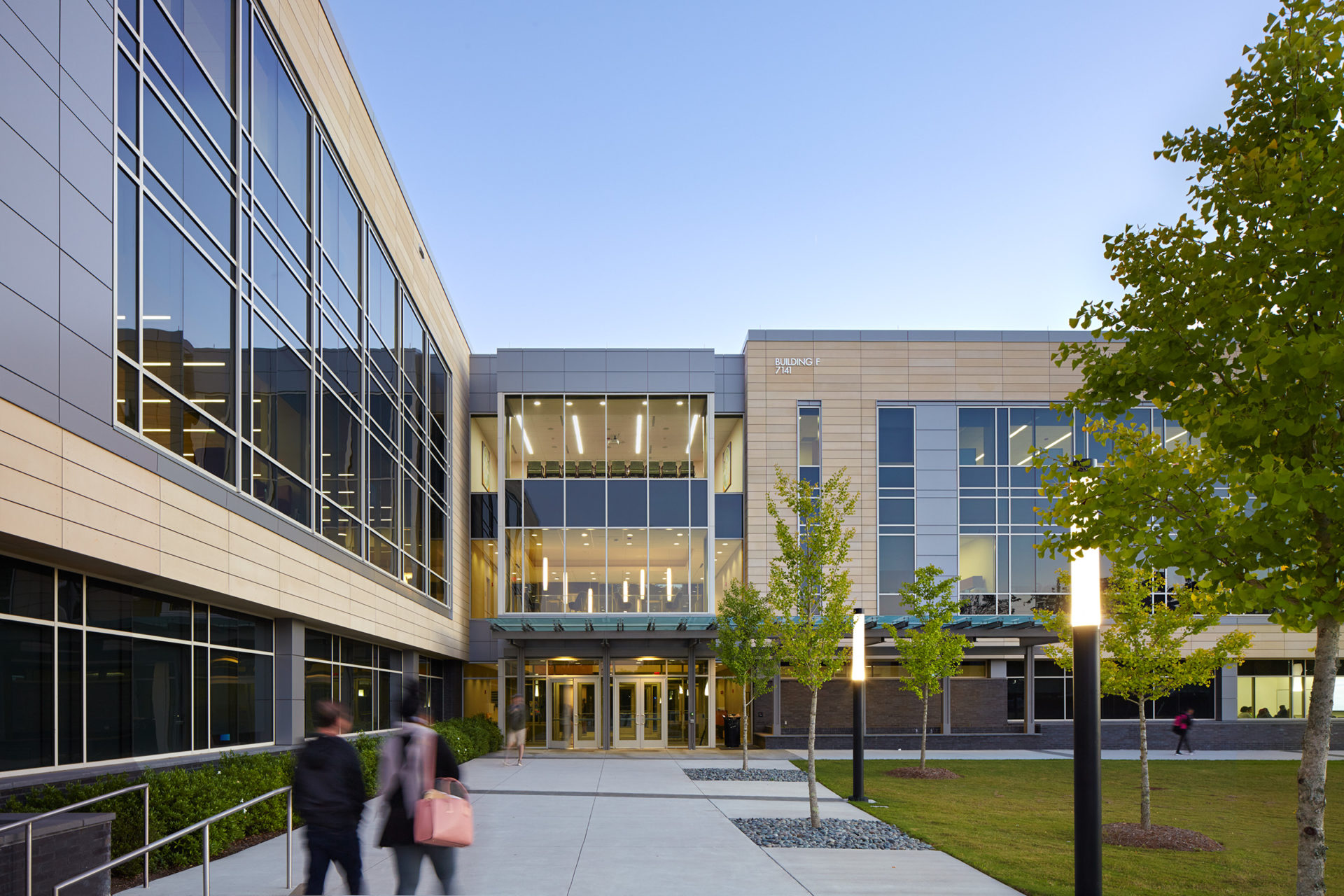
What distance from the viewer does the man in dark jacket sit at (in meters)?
7.18

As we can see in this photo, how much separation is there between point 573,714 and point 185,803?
2438 cm

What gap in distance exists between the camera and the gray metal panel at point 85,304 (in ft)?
30.9

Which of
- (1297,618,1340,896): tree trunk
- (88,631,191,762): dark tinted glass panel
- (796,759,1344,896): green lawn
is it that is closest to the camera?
(1297,618,1340,896): tree trunk

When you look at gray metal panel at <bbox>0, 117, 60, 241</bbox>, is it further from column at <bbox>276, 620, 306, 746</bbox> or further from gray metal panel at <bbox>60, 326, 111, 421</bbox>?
column at <bbox>276, 620, 306, 746</bbox>

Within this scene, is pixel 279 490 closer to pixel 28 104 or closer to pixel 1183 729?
pixel 28 104

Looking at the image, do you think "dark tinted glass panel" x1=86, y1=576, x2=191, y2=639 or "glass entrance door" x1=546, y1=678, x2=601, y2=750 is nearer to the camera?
"dark tinted glass panel" x1=86, y1=576, x2=191, y2=639

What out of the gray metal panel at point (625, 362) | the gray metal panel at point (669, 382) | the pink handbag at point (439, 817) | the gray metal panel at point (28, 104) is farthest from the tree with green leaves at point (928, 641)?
the gray metal panel at point (28, 104)

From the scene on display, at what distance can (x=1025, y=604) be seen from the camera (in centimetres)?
3600

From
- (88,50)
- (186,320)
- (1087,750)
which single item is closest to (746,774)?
(186,320)

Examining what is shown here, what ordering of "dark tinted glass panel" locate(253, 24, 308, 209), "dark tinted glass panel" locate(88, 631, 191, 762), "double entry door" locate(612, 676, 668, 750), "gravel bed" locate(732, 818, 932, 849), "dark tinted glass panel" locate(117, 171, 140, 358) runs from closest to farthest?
"dark tinted glass panel" locate(117, 171, 140, 358) → "dark tinted glass panel" locate(88, 631, 191, 762) → "gravel bed" locate(732, 818, 932, 849) → "dark tinted glass panel" locate(253, 24, 308, 209) → "double entry door" locate(612, 676, 668, 750)

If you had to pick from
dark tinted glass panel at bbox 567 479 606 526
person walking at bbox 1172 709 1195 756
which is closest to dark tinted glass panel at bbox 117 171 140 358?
dark tinted glass panel at bbox 567 479 606 526

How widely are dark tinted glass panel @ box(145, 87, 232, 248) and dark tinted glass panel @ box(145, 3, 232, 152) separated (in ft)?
1.81

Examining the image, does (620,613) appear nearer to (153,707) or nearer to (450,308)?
(450,308)

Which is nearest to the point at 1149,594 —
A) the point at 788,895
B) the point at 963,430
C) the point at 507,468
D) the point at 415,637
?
the point at 788,895
